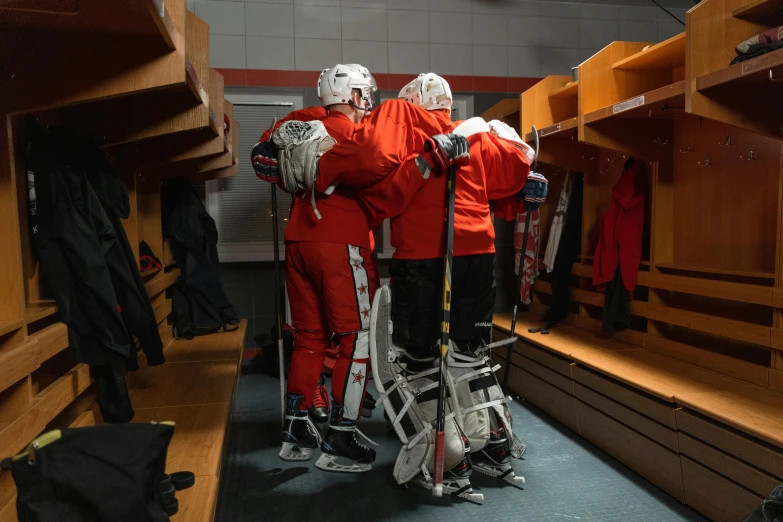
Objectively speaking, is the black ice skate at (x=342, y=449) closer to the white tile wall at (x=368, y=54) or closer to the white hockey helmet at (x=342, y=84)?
the white hockey helmet at (x=342, y=84)

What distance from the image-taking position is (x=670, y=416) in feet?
7.33

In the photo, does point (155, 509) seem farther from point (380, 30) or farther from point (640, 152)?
point (380, 30)

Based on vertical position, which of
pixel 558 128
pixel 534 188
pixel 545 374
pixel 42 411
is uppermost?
pixel 558 128

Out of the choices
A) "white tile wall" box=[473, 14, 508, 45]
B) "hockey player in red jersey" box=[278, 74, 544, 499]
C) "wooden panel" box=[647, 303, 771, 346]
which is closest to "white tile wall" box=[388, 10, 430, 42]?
"white tile wall" box=[473, 14, 508, 45]

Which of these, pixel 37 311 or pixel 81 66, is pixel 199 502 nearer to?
pixel 37 311

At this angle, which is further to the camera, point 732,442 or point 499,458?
point 499,458

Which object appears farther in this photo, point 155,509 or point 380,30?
point 380,30

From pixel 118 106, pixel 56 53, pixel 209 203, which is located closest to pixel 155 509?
pixel 56 53

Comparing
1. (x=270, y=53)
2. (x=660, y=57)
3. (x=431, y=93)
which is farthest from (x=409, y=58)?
(x=431, y=93)

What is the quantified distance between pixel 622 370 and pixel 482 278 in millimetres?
807

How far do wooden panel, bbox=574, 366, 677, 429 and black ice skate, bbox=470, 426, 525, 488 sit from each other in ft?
1.78

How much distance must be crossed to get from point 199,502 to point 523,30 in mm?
4675

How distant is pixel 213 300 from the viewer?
4.22 m

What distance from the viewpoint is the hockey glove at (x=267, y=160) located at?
271 cm
